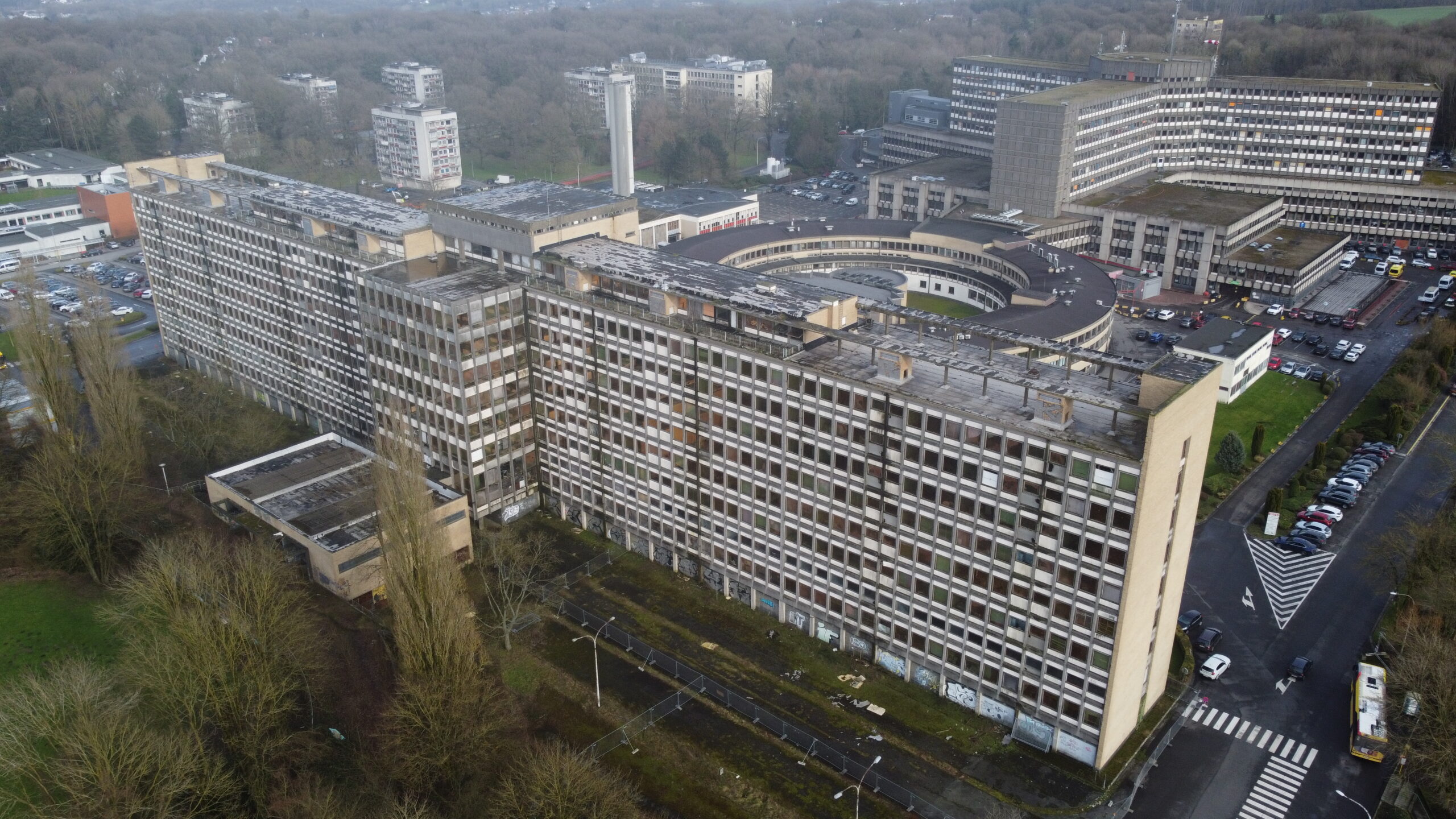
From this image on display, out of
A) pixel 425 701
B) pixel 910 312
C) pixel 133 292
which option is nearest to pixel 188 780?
pixel 425 701

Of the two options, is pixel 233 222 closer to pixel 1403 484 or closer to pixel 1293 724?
pixel 1293 724

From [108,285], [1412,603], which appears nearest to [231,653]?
[1412,603]

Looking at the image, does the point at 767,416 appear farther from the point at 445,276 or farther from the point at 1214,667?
the point at 1214,667

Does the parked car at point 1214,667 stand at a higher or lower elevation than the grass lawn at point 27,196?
lower

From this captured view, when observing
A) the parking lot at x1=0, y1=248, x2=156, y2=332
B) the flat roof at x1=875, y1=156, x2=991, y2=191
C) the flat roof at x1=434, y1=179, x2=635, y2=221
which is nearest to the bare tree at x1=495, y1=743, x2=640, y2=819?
the flat roof at x1=434, y1=179, x2=635, y2=221

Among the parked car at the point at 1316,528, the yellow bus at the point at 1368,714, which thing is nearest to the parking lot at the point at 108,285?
the parked car at the point at 1316,528

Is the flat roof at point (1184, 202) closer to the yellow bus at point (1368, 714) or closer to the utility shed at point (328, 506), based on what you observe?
the yellow bus at point (1368, 714)
